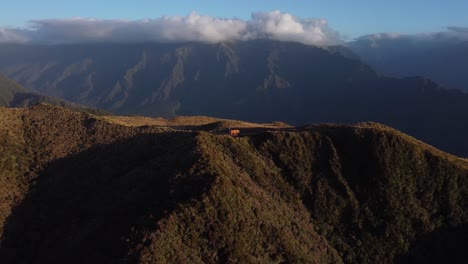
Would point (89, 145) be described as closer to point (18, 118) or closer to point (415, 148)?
point (18, 118)

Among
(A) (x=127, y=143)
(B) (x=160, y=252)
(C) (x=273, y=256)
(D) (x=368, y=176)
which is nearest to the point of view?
(B) (x=160, y=252)

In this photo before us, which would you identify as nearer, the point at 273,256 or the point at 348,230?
the point at 273,256

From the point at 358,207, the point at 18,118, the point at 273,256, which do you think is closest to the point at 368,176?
the point at 358,207

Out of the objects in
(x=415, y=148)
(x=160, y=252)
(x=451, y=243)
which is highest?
(x=415, y=148)

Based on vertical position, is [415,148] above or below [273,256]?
above

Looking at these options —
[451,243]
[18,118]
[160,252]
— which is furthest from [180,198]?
[18,118]

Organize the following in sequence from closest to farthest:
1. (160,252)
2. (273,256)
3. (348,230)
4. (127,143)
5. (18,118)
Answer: (160,252) → (273,256) → (348,230) → (127,143) → (18,118)
